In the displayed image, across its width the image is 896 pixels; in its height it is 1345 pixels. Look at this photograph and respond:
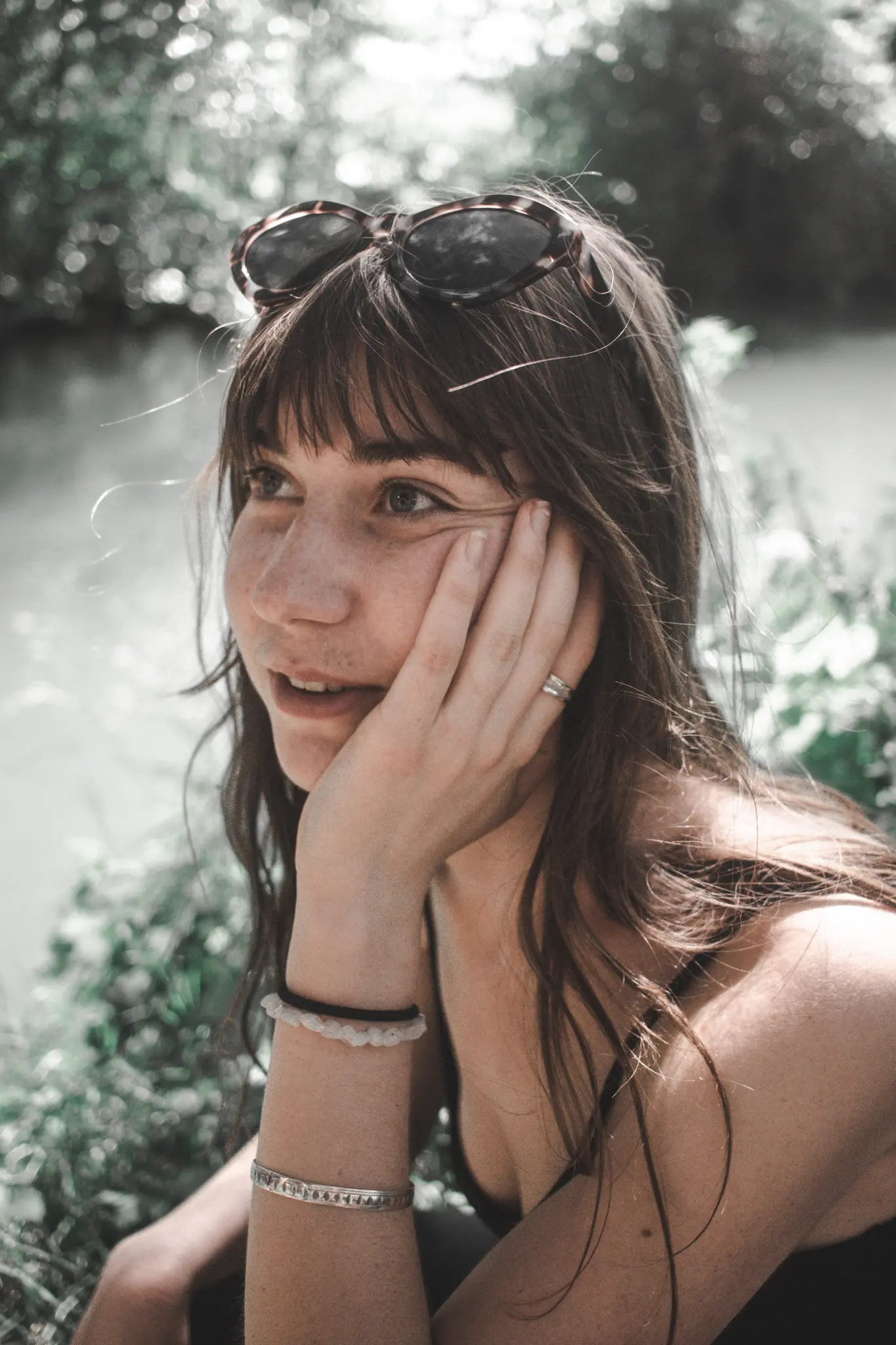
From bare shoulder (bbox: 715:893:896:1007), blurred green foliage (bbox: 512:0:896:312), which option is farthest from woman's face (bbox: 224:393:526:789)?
blurred green foliage (bbox: 512:0:896:312)

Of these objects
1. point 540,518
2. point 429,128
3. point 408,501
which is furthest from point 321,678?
point 429,128

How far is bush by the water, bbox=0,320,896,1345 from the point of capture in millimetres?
2559

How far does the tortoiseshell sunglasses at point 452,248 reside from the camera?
1.48 metres

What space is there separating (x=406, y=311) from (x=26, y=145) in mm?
9573

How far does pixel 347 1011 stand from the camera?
147 centimetres

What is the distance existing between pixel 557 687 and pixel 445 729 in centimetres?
20

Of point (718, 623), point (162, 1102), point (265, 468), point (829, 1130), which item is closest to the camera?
point (829, 1130)

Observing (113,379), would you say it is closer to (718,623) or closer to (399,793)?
(718,623)

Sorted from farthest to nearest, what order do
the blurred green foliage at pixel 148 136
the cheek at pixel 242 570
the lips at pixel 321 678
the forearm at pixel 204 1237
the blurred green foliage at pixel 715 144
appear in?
the blurred green foliage at pixel 715 144 → the blurred green foliage at pixel 148 136 → the forearm at pixel 204 1237 → the cheek at pixel 242 570 → the lips at pixel 321 678

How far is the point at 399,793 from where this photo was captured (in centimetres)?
152

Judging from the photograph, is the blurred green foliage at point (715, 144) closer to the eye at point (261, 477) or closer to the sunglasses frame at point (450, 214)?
the sunglasses frame at point (450, 214)

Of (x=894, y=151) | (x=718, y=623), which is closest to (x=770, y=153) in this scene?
(x=894, y=151)

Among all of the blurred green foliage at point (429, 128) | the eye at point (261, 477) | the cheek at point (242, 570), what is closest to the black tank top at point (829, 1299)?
the cheek at point (242, 570)

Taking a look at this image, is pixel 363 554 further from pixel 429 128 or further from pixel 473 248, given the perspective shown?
pixel 429 128
